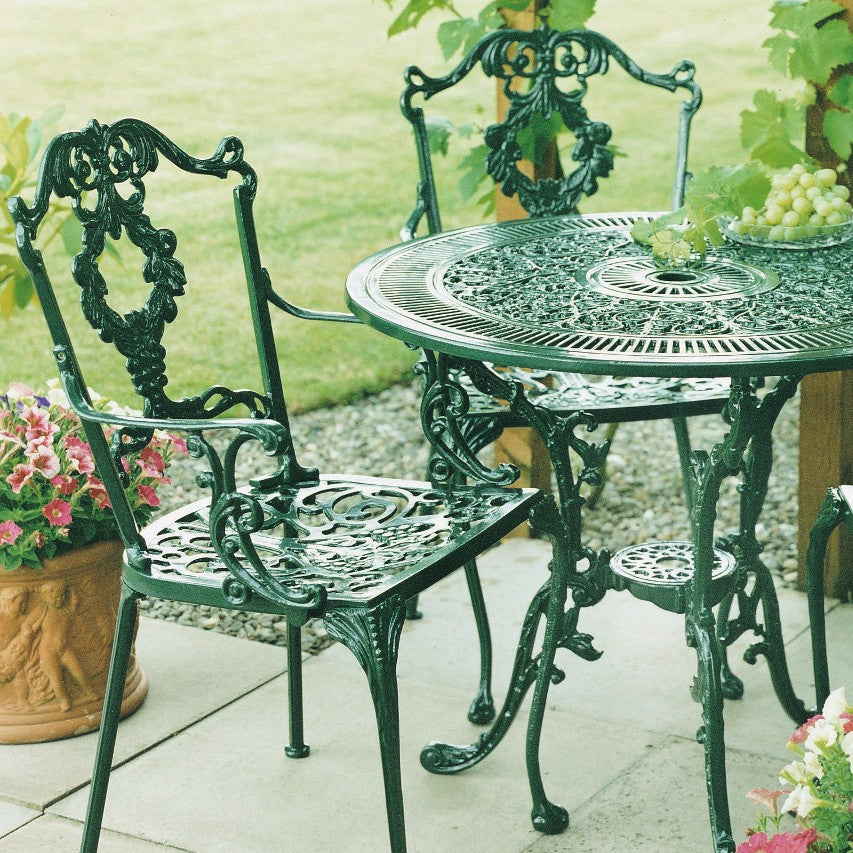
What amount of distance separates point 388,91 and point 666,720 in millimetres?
6745

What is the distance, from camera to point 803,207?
8.12 feet

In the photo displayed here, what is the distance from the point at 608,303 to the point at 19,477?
1.21 m

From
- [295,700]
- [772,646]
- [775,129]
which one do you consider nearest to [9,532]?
[295,700]

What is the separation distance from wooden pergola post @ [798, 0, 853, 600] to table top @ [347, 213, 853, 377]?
2.28 ft

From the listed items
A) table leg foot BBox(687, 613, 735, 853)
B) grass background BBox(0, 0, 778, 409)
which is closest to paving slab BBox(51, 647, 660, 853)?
table leg foot BBox(687, 613, 735, 853)

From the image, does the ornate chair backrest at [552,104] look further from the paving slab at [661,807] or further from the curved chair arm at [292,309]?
the paving slab at [661,807]

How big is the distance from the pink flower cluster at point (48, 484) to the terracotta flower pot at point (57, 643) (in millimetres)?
48

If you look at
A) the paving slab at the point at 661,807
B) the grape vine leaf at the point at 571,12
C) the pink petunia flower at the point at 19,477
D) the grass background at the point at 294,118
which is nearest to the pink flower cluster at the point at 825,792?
the paving slab at the point at 661,807

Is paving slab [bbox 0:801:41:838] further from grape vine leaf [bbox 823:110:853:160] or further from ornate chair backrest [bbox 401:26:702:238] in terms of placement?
grape vine leaf [bbox 823:110:853:160]

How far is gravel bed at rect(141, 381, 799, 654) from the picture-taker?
337cm

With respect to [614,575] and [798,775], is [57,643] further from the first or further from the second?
[798,775]

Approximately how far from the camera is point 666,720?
108 inches

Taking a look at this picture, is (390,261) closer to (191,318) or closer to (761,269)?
(761,269)

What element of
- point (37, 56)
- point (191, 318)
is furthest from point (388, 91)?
point (191, 318)
